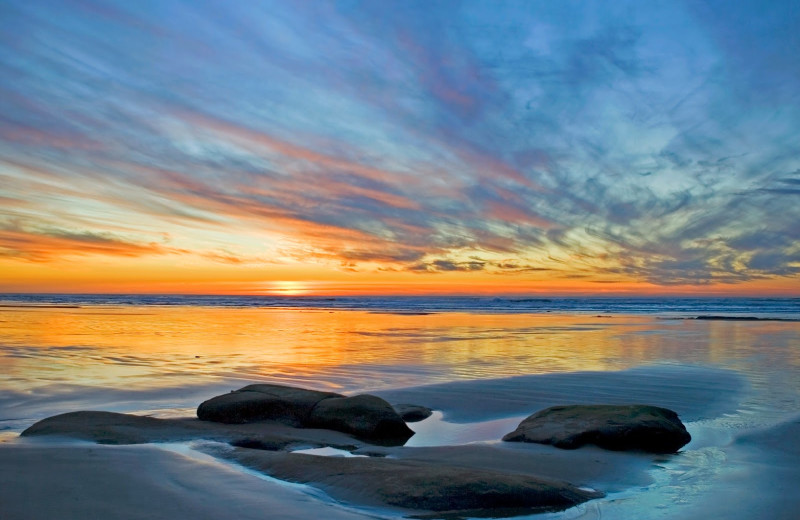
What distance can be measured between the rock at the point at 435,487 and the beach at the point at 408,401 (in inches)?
2.7

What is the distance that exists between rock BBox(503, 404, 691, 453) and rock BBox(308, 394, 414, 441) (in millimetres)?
1539

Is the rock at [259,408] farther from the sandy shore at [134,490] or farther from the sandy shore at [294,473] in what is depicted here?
the sandy shore at [134,490]

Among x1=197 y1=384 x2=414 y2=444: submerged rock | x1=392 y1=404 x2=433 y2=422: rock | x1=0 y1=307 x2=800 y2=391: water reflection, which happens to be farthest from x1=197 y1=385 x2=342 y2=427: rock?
x1=0 y1=307 x2=800 y2=391: water reflection

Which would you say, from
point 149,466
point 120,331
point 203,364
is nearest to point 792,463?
point 149,466

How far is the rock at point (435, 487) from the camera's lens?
5.07 m

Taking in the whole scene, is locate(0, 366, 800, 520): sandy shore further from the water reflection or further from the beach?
the water reflection

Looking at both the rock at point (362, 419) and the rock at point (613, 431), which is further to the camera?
the rock at point (362, 419)

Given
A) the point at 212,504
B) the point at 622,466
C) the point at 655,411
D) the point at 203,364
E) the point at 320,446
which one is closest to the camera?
the point at 212,504

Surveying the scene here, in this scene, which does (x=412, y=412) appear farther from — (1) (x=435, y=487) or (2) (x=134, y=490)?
(2) (x=134, y=490)

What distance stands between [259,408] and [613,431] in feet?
A: 16.3

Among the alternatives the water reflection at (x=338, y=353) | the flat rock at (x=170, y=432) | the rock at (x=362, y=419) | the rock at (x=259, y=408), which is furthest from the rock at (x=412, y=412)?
the water reflection at (x=338, y=353)

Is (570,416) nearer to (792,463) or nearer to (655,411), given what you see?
(655,411)

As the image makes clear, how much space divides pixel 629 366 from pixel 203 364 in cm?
1130

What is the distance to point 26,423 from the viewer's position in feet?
27.9
